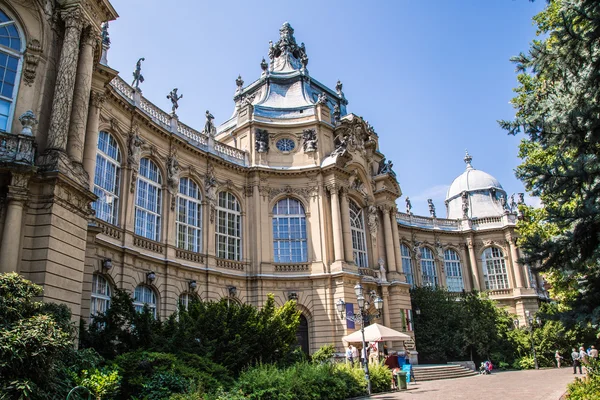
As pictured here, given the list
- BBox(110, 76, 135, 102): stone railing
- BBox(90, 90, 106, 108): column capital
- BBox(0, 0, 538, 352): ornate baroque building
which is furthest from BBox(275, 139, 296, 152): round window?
BBox(90, 90, 106, 108): column capital

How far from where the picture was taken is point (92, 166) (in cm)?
1856

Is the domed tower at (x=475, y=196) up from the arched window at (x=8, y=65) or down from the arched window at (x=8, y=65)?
up

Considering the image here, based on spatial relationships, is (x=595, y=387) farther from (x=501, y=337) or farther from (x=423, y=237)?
(x=423, y=237)

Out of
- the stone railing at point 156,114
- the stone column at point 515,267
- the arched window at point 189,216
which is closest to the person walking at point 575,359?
the stone column at point 515,267

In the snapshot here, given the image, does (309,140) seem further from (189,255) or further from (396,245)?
(189,255)

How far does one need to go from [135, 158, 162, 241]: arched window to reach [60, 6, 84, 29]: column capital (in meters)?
9.57

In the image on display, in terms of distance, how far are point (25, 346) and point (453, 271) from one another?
138 ft

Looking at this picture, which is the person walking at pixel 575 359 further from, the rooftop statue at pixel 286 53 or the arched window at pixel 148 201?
the rooftop statue at pixel 286 53

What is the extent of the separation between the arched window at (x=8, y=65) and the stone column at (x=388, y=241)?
2616 cm

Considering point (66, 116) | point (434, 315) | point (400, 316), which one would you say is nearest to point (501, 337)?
point (434, 315)

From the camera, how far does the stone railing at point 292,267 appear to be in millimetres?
29411

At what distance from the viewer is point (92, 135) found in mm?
19031

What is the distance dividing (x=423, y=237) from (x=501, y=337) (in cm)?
1126

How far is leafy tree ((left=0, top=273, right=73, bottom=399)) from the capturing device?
8.84 m
